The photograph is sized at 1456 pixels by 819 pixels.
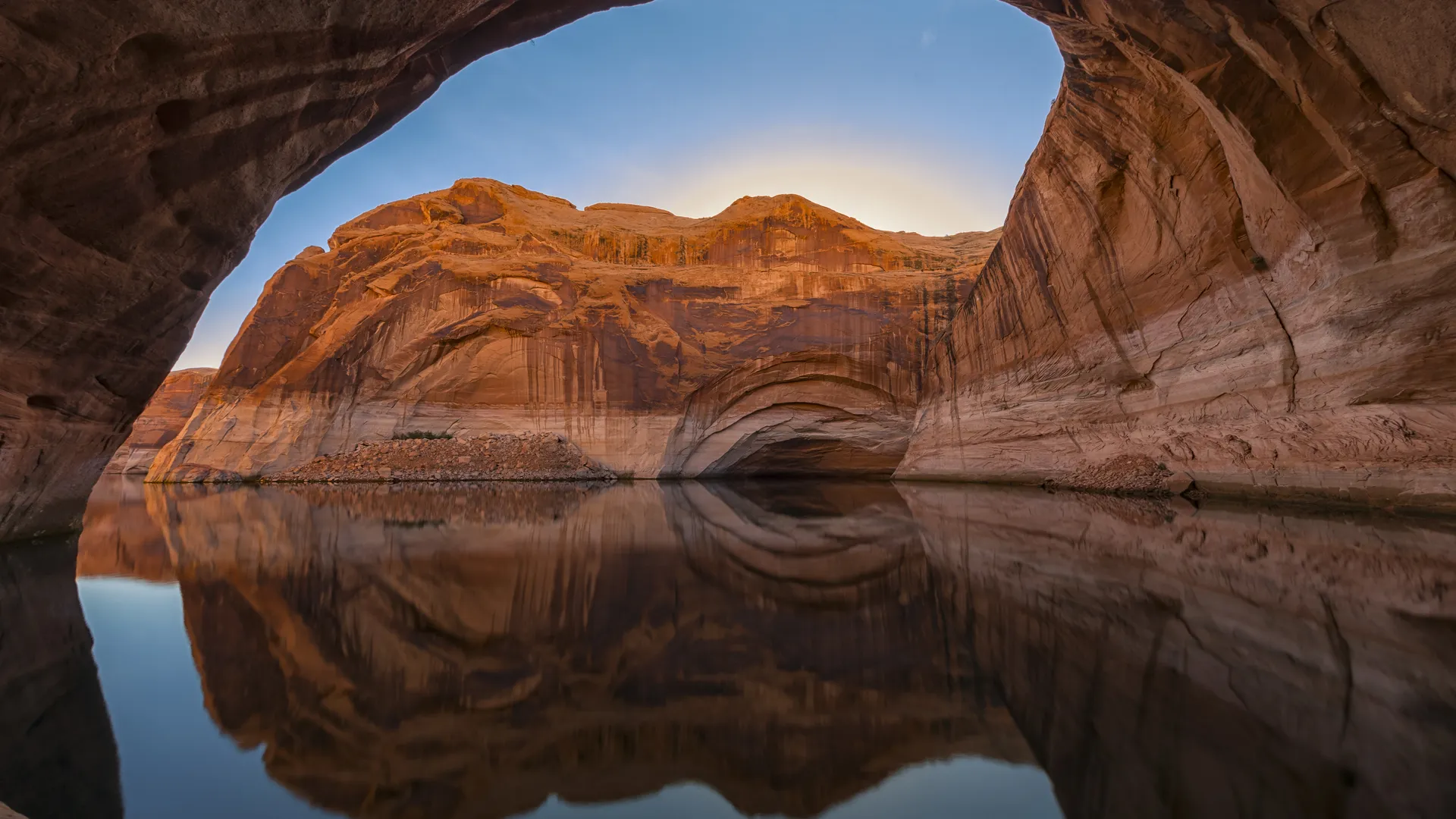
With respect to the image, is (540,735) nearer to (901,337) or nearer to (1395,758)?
(1395,758)

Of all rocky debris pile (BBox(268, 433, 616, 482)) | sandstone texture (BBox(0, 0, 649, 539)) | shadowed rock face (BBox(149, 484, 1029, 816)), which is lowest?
shadowed rock face (BBox(149, 484, 1029, 816))

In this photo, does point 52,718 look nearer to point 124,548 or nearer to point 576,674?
point 576,674

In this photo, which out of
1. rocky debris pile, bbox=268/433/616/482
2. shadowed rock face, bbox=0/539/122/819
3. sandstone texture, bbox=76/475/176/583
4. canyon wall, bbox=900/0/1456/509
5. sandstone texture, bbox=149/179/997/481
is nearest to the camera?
shadowed rock face, bbox=0/539/122/819

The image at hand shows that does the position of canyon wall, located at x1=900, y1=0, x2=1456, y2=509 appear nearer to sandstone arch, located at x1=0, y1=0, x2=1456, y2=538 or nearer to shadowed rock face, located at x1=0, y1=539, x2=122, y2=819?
sandstone arch, located at x1=0, y1=0, x2=1456, y2=538

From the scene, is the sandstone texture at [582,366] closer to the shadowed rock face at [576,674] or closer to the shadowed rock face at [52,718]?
the shadowed rock face at [576,674]

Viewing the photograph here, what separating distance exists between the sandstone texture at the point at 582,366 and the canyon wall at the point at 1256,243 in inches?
339

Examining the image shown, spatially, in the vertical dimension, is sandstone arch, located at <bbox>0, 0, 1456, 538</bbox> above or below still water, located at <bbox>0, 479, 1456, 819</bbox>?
above

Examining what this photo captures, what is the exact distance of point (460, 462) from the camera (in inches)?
829

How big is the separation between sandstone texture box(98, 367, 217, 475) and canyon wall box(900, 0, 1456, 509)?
1719 inches

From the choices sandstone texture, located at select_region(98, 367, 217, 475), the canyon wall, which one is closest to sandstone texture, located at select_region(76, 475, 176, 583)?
the canyon wall

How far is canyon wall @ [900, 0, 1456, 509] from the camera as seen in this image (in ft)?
19.9

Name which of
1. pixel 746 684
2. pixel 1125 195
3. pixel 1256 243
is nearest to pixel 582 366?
pixel 1125 195

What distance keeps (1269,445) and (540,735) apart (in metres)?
10.5

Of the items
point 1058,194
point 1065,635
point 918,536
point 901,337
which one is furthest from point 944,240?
point 1065,635
